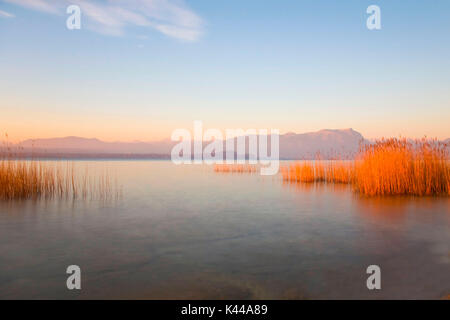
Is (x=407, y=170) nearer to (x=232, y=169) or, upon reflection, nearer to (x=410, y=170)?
(x=410, y=170)

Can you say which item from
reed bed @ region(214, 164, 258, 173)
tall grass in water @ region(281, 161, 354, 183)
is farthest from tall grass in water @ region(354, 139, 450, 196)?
reed bed @ region(214, 164, 258, 173)

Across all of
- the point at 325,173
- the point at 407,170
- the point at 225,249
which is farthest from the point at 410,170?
the point at 225,249

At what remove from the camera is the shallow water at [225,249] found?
144 inches

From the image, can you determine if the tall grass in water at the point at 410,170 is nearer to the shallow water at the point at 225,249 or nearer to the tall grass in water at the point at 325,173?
the shallow water at the point at 225,249

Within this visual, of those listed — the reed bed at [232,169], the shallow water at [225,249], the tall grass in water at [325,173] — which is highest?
the tall grass in water at [325,173]

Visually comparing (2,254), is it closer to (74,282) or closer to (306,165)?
(74,282)

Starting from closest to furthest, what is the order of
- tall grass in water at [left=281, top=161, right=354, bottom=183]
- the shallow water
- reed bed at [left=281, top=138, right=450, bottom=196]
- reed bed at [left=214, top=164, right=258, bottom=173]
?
the shallow water, reed bed at [left=281, top=138, right=450, bottom=196], tall grass in water at [left=281, top=161, right=354, bottom=183], reed bed at [left=214, top=164, right=258, bottom=173]

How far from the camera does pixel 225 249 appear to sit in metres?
5.23

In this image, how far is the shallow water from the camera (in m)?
3.65

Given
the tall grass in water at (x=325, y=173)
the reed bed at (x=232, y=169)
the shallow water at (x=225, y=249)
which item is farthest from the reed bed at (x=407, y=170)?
the reed bed at (x=232, y=169)

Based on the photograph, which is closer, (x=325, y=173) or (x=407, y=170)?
(x=407, y=170)

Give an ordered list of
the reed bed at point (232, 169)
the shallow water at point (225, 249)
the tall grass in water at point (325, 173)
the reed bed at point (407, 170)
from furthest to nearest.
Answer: the reed bed at point (232, 169), the tall grass in water at point (325, 173), the reed bed at point (407, 170), the shallow water at point (225, 249)

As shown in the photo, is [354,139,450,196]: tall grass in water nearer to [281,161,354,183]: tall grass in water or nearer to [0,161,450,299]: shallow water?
[0,161,450,299]: shallow water
